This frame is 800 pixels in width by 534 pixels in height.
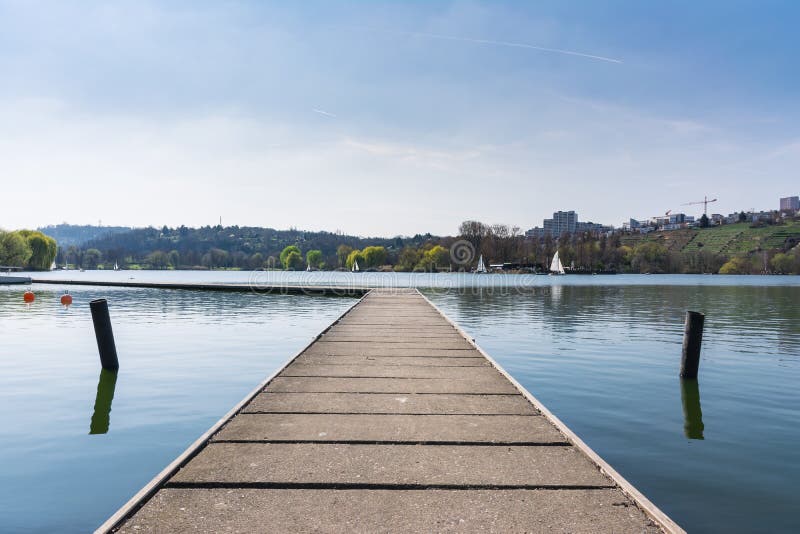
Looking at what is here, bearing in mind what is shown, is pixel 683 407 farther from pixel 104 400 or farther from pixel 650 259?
pixel 650 259

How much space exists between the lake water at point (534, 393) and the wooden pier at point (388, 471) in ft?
5.44

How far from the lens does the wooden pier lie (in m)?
4.60

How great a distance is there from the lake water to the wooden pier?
5.44ft

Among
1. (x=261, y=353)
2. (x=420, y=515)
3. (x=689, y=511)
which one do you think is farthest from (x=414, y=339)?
(x=420, y=515)

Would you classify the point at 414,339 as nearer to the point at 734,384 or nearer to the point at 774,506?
the point at 734,384

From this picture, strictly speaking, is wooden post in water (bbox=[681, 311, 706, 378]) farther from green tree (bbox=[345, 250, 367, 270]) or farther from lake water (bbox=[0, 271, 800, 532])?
green tree (bbox=[345, 250, 367, 270])

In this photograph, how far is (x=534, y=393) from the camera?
12.7m

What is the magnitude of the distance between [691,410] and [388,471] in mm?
8326

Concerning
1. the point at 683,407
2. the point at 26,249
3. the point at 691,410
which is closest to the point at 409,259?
the point at 26,249

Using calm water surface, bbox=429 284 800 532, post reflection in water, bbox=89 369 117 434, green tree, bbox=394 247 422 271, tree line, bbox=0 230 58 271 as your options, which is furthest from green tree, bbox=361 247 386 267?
post reflection in water, bbox=89 369 117 434

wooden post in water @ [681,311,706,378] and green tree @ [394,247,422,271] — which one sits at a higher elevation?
green tree @ [394,247,422,271]

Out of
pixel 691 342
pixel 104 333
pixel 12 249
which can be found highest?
pixel 12 249

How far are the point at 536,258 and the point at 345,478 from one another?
520ft

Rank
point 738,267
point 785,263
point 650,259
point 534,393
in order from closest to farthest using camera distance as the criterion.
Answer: point 534,393 < point 785,263 < point 738,267 < point 650,259
